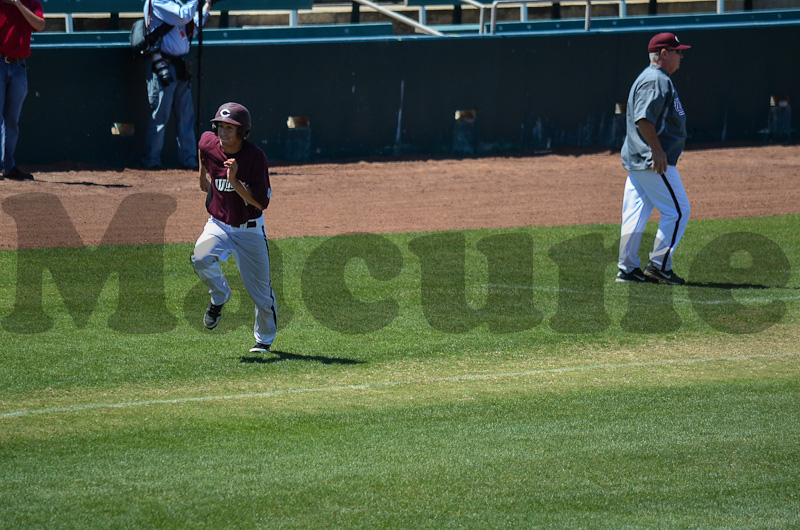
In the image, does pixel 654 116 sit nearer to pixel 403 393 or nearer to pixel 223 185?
pixel 403 393

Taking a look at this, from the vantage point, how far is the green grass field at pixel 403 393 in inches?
201

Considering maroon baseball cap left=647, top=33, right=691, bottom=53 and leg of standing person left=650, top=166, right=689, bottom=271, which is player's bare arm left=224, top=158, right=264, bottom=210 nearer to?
leg of standing person left=650, top=166, right=689, bottom=271

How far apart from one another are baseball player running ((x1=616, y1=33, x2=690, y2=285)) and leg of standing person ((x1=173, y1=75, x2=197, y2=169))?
709cm

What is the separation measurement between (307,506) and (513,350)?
3.38 meters

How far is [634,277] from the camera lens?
10352mm

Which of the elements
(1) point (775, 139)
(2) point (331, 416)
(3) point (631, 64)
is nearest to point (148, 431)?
(2) point (331, 416)

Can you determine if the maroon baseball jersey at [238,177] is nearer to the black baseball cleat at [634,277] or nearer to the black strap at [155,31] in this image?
the black baseball cleat at [634,277]

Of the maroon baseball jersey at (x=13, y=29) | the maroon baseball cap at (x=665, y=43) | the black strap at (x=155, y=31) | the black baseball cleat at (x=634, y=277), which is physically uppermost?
the black strap at (x=155, y=31)

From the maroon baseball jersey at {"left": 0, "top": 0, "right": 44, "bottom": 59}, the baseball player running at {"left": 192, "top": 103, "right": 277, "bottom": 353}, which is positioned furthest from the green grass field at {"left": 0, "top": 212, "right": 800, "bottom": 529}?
the maroon baseball jersey at {"left": 0, "top": 0, "right": 44, "bottom": 59}

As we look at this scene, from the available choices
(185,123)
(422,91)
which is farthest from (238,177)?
(422,91)

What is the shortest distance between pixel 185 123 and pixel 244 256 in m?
8.07

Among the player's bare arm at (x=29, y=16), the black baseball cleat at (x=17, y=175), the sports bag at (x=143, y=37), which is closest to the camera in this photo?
the player's bare arm at (x=29, y=16)

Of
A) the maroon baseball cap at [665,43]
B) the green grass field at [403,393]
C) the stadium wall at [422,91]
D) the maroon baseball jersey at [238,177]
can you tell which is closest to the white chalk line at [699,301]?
the green grass field at [403,393]

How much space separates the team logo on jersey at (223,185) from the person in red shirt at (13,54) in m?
6.35
